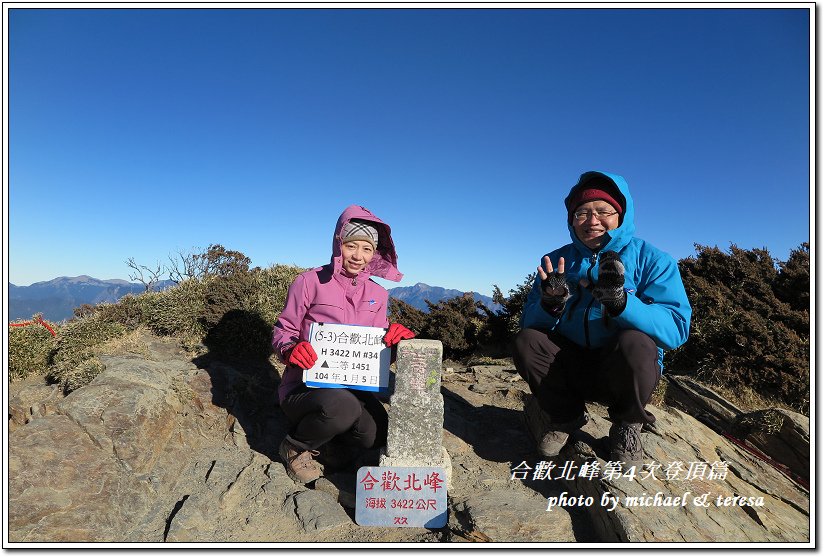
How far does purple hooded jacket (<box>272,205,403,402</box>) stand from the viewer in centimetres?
395

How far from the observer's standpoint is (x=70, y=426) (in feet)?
13.4

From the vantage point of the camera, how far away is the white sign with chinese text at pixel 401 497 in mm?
3508

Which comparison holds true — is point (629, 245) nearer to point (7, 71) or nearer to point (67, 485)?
point (67, 485)

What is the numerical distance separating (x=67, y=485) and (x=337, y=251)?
9.00 ft

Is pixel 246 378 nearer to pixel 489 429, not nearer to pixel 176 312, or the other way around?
pixel 176 312

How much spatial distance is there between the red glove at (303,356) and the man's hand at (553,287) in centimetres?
193

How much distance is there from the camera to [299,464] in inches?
159

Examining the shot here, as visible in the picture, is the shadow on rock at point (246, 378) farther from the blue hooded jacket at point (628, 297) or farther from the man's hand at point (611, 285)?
the man's hand at point (611, 285)

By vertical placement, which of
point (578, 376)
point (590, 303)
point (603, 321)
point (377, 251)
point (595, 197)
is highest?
point (595, 197)

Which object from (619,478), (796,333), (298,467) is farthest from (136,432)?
(796,333)

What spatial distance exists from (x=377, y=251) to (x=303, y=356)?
125 cm

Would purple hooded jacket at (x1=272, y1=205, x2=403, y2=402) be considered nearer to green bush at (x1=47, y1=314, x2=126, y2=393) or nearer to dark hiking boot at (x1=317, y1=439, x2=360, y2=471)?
dark hiking boot at (x1=317, y1=439, x2=360, y2=471)

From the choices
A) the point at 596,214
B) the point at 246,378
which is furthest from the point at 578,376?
the point at 246,378

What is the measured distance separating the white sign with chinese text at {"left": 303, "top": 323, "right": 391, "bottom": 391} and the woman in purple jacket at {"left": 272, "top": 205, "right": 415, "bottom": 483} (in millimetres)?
78
